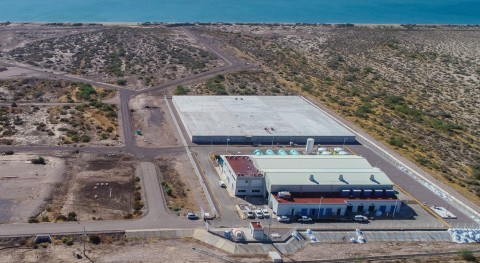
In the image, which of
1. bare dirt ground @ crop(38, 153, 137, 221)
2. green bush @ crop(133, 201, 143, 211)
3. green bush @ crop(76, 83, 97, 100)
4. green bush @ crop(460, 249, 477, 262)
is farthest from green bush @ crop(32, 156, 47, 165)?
green bush @ crop(460, 249, 477, 262)

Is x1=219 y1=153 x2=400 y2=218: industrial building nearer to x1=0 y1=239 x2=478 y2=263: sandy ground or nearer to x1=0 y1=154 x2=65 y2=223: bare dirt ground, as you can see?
x1=0 y1=239 x2=478 y2=263: sandy ground

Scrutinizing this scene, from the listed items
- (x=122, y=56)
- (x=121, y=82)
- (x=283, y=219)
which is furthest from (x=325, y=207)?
(x=122, y=56)

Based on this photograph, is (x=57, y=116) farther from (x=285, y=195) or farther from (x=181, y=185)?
(x=285, y=195)

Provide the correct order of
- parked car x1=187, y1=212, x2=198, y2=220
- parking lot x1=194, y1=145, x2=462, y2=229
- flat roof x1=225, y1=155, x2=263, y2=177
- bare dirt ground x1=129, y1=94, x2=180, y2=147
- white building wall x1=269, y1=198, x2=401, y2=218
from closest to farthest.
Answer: parked car x1=187, y1=212, x2=198, y2=220, parking lot x1=194, y1=145, x2=462, y2=229, white building wall x1=269, y1=198, x2=401, y2=218, flat roof x1=225, y1=155, x2=263, y2=177, bare dirt ground x1=129, y1=94, x2=180, y2=147

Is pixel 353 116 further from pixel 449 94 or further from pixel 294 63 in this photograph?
pixel 294 63

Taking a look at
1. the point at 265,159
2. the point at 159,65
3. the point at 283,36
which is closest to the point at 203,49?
the point at 159,65

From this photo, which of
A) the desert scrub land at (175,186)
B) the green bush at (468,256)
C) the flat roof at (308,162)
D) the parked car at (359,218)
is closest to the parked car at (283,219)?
the parked car at (359,218)

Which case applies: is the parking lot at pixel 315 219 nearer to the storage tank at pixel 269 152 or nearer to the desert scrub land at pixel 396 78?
the storage tank at pixel 269 152

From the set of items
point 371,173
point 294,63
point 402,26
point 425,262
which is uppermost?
point 402,26
